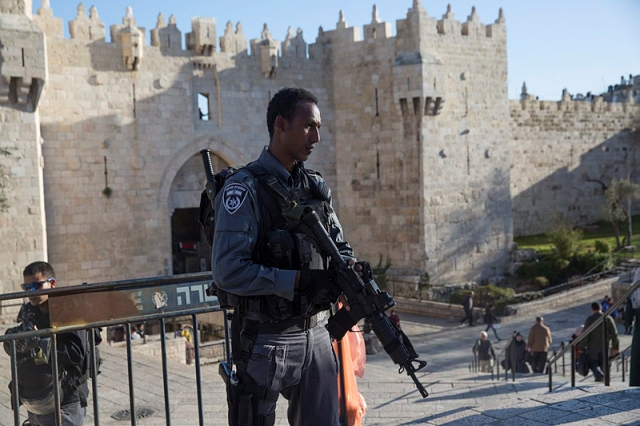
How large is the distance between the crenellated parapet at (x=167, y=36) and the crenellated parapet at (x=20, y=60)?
12.1 feet

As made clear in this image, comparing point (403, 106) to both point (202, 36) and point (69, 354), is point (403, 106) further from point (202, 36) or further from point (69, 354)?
point (69, 354)

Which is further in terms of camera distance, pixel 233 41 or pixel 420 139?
pixel 420 139

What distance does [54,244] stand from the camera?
49.3ft

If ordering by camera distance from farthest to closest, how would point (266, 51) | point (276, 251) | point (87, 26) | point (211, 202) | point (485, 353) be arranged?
point (266, 51) < point (87, 26) < point (485, 353) < point (211, 202) < point (276, 251)

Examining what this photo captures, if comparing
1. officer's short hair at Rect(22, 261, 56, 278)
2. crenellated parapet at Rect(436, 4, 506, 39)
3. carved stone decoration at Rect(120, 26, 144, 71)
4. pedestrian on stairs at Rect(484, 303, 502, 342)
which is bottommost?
pedestrian on stairs at Rect(484, 303, 502, 342)

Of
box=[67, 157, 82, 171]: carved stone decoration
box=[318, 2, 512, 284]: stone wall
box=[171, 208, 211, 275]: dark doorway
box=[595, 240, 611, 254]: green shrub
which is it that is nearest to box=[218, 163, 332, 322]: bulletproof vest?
box=[67, 157, 82, 171]: carved stone decoration

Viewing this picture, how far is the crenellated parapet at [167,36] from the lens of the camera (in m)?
16.5

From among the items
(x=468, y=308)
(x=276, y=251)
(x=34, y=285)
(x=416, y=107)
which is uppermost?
(x=416, y=107)

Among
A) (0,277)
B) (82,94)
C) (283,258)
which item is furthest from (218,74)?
(283,258)

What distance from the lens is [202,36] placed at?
1697 cm

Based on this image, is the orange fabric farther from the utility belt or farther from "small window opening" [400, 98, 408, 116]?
"small window opening" [400, 98, 408, 116]

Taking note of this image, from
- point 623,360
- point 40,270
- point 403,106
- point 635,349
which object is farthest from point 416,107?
point 40,270

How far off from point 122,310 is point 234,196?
4.16 feet

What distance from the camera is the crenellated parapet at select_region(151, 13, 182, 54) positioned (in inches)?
650
